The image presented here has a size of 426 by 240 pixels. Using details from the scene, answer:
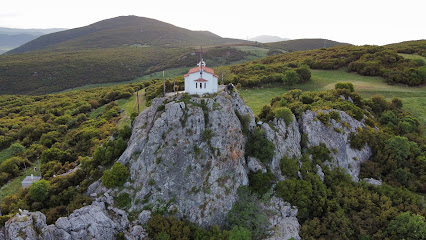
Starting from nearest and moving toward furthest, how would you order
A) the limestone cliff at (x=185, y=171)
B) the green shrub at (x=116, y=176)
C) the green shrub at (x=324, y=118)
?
1. the limestone cliff at (x=185, y=171)
2. the green shrub at (x=116, y=176)
3. the green shrub at (x=324, y=118)

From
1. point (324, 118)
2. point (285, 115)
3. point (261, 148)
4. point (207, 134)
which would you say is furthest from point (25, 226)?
point (324, 118)

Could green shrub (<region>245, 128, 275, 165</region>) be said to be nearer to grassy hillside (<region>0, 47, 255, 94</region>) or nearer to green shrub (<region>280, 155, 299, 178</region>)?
green shrub (<region>280, 155, 299, 178</region>)

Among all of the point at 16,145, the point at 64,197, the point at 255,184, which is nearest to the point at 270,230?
the point at 255,184

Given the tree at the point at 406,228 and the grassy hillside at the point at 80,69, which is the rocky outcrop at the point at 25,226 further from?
the grassy hillside at the point at 80,69

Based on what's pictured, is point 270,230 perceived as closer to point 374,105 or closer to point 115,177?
point 115,177

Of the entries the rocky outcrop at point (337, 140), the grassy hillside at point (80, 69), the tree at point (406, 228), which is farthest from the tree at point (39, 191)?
the grassy hillside at point (80, 69)
